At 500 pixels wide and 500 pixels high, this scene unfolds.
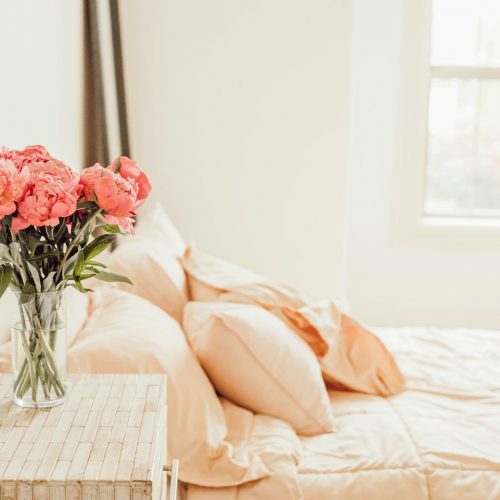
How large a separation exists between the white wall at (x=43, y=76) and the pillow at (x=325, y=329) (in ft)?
2.04

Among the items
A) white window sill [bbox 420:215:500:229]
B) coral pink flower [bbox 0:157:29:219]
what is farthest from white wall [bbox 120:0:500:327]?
coral pink flower [bbox 0:157:29:219]

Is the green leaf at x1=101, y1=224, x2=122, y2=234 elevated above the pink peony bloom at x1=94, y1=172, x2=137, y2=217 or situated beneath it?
situated beneath

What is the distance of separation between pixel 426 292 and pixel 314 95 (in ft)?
3.97

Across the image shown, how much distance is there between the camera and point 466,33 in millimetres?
3818

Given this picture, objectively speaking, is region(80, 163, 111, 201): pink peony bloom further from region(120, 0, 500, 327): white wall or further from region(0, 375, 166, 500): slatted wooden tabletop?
region(120, 0, 500, 327): white wall

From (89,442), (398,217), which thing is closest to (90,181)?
(89,442)

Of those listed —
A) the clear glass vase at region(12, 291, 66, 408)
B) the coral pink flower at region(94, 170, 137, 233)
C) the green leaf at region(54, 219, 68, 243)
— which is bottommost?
the clear glass vase at region(12, 291, 66, 408)

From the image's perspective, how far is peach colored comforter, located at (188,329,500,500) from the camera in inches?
61.9

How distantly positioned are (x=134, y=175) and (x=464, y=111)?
3000mm

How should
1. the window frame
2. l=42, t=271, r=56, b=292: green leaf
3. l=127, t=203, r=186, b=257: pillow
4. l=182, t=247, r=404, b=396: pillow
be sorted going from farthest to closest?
the window frame
l=127, t=203, r=186, b=257: pillow
l=182, t=247, r=404, b=396: pillow
l=42, t=271, r=56, b=292: green leaf

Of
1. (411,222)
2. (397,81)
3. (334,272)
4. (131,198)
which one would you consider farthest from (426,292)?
(131,198)

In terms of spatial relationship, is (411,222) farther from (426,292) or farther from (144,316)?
(144,316)

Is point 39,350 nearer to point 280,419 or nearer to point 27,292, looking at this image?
point 27,292

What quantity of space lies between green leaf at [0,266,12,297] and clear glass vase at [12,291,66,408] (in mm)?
54
